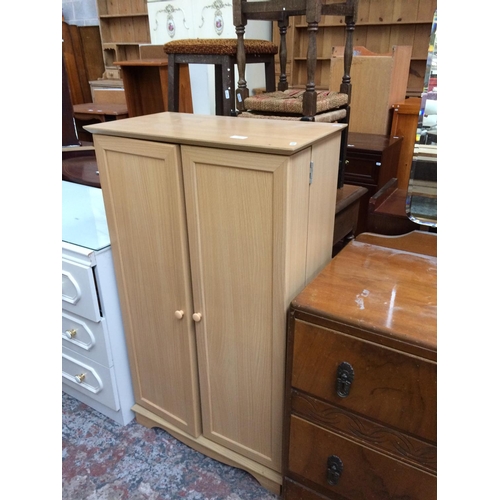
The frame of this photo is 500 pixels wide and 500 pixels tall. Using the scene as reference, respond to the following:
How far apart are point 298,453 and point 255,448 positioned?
21 cm

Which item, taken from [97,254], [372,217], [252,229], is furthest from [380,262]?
[97,254]

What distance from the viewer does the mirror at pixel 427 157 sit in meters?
1.03

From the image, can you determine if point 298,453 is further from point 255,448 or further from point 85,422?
point 85,422

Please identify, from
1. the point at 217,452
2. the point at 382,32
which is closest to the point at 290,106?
the point at 217,452

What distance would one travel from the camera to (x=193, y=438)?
1.43m

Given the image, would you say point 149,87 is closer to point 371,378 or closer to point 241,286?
point 241,286

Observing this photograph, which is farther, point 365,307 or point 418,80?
point 418,80

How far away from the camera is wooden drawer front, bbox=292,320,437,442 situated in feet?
2.87

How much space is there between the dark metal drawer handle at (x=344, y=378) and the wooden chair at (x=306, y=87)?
0.88m

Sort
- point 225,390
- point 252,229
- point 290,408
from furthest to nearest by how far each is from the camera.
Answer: point 225,390 < point 290,408 < point 252,229

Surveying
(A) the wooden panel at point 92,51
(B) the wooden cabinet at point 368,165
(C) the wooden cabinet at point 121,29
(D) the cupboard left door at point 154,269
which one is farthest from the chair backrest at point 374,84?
(A) the wooden panel at point 92,51

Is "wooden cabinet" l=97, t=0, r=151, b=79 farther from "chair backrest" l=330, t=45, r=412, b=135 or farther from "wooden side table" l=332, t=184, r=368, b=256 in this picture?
"wooden side table" l=332, t=184, r=368, b=256

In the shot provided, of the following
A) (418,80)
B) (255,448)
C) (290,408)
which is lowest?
(255,448)

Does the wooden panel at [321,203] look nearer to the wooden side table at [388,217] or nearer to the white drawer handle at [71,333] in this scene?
the wooden side table at [388,217]
